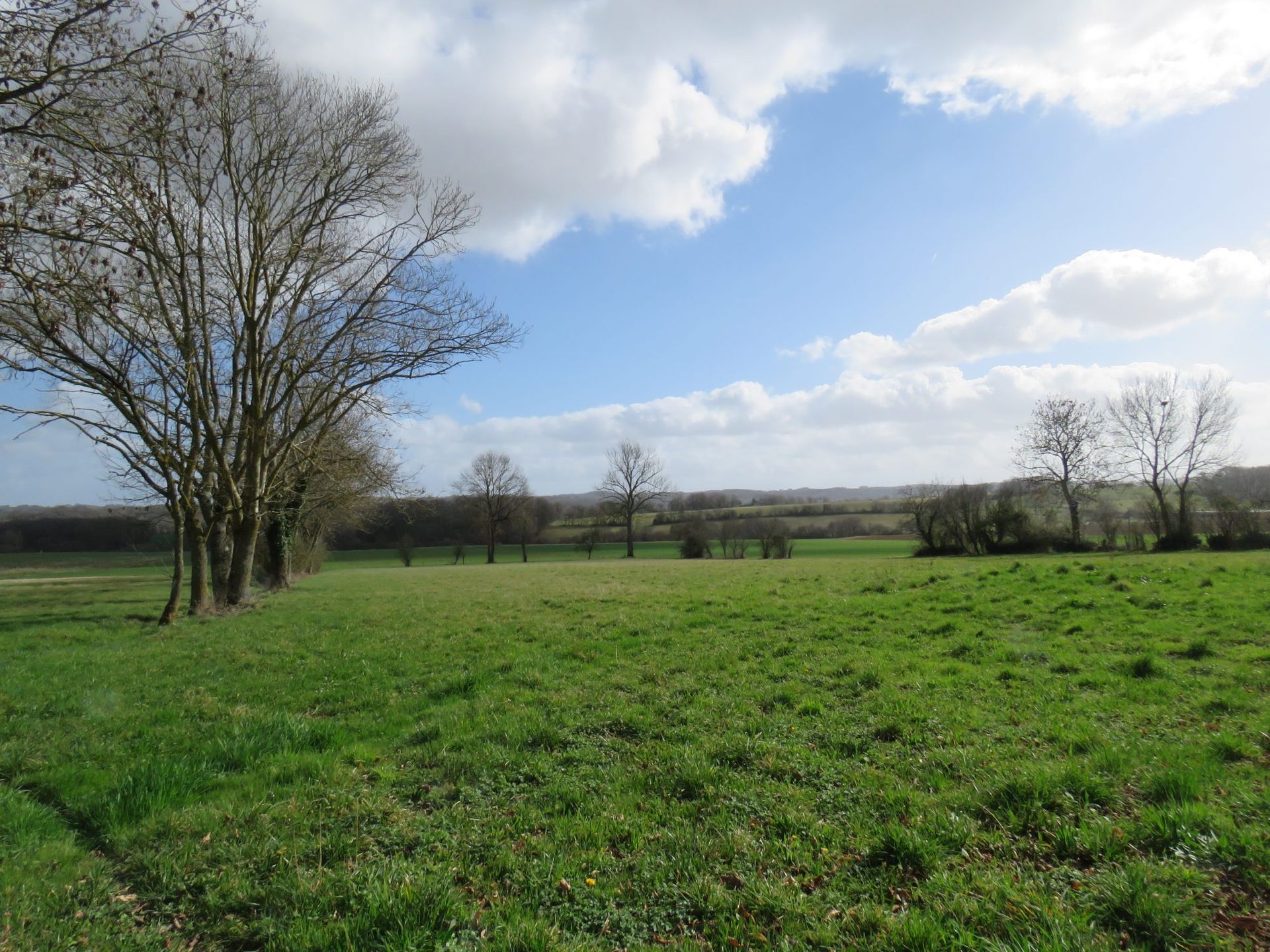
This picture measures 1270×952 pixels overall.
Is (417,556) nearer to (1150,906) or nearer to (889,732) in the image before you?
(889,732)

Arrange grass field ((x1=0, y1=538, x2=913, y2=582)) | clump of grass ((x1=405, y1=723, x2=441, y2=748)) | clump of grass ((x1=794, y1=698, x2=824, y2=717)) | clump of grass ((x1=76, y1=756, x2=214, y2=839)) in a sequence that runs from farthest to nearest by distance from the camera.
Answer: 1. grass field ((x1=0, y1=538, x2=913, y2=582))
2. clump of grass ((x1=794, y1=698, x2=824, y2=717))
3. clump of grass ((x1=405, y1=723, x2=441, y2=748))
4. clump of grass ((x1=76, y1=756, x2=214, y2=839))

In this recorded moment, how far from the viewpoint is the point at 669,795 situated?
516 cm

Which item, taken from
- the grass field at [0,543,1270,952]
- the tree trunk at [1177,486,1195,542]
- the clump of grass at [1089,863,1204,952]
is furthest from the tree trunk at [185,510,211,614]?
the tree trunk at [1177,486,1195,542]

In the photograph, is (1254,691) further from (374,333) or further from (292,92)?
(292,92)

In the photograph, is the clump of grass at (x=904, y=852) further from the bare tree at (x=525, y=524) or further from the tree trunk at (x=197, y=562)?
the bare tree at (x=525, y=524)

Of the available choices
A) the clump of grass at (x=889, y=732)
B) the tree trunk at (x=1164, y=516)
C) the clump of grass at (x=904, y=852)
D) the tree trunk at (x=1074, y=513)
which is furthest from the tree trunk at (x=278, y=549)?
the tree trunk at (x=1164, y=516)

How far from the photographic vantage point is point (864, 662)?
9.02 meters

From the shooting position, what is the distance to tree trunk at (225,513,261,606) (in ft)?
67.6

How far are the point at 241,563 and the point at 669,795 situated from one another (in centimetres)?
2077

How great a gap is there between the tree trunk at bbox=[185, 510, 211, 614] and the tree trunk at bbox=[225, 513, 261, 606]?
1027 mm

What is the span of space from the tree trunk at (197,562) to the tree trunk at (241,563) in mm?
1027

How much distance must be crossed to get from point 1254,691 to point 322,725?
10.3 meters

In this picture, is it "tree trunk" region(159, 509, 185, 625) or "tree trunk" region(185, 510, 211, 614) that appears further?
"tree trunk" region(185, 510, 211, 614)

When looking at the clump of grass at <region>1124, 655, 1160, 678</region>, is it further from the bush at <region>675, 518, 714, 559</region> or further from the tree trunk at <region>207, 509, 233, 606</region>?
the bush at <region>675, 518, 714, 559</region>
